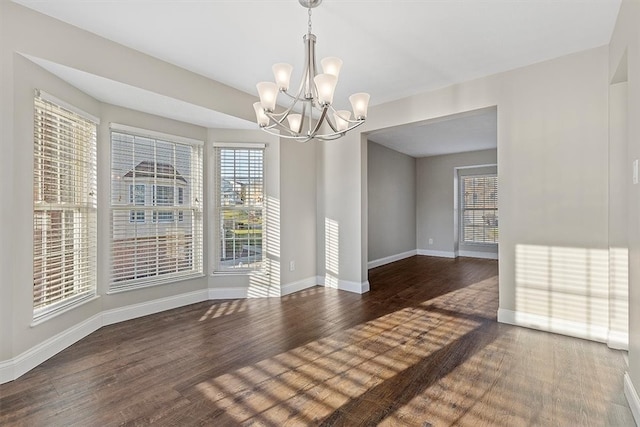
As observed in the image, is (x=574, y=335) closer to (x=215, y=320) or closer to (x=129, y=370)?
(x=215, y=320)

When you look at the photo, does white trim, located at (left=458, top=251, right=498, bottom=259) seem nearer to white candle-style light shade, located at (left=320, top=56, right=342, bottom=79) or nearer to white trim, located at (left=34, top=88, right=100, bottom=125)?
white candle-style light shade, located at (left=320, top=56, right=342, bottom=79)

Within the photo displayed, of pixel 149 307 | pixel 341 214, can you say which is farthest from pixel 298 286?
pixel 149 307

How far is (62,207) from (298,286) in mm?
2820

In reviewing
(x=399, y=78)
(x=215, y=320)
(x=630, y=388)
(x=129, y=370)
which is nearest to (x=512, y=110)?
(x=399, y=78)

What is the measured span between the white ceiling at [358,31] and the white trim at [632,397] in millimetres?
2467

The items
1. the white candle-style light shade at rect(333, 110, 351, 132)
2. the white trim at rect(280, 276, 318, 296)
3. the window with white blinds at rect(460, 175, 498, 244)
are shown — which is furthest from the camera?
the window with white blinds at rect(460, 175, 498, 244)

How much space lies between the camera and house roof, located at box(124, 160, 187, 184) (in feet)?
10.9

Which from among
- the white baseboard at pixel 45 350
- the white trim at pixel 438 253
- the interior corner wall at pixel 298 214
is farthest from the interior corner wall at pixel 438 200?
the white baseboard at pixel 45 350

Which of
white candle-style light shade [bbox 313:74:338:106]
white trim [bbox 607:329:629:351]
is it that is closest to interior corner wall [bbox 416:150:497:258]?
white trim [bbox 607:329:629:351]

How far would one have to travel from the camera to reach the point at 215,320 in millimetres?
3234

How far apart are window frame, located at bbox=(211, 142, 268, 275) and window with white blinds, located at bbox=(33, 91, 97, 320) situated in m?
1.29

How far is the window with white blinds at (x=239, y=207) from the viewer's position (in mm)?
4008

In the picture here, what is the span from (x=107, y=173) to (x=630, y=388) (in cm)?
441

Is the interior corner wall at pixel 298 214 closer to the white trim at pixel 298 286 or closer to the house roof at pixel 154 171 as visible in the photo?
the white trim at pixel 298 286
